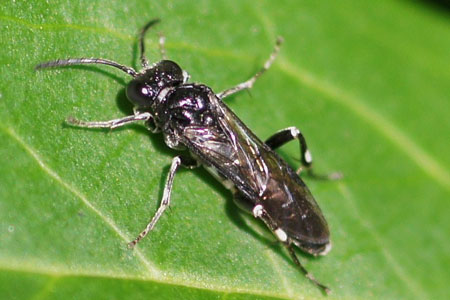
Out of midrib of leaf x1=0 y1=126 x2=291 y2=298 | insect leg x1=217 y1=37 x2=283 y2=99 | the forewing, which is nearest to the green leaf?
midrib of leaf x1=0 y1=126 x2=291 y2=298

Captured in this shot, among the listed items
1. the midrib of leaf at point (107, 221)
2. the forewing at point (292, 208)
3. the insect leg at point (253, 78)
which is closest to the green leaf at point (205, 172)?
the midrib of leaf at point (107, 221)

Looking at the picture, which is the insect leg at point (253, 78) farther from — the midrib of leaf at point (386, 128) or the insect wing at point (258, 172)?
the midrib of leaf at point (386, 128)

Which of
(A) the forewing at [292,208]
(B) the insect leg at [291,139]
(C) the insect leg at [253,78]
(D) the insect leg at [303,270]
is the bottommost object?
(D) the insect leg at [303,270]

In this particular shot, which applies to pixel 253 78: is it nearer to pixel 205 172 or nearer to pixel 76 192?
pixel 205 172

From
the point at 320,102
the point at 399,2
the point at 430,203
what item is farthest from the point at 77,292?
the point at 399,2

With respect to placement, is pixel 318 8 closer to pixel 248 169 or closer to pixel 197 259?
pixel 248 169

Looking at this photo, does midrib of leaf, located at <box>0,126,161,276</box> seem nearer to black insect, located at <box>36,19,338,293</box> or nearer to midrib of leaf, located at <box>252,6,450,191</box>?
black insect, located at <box>36,19,338,293</box>

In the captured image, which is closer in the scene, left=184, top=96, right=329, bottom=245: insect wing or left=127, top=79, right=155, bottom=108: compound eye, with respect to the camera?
left=127, top=79, right=155, bottom=108: compound eye
